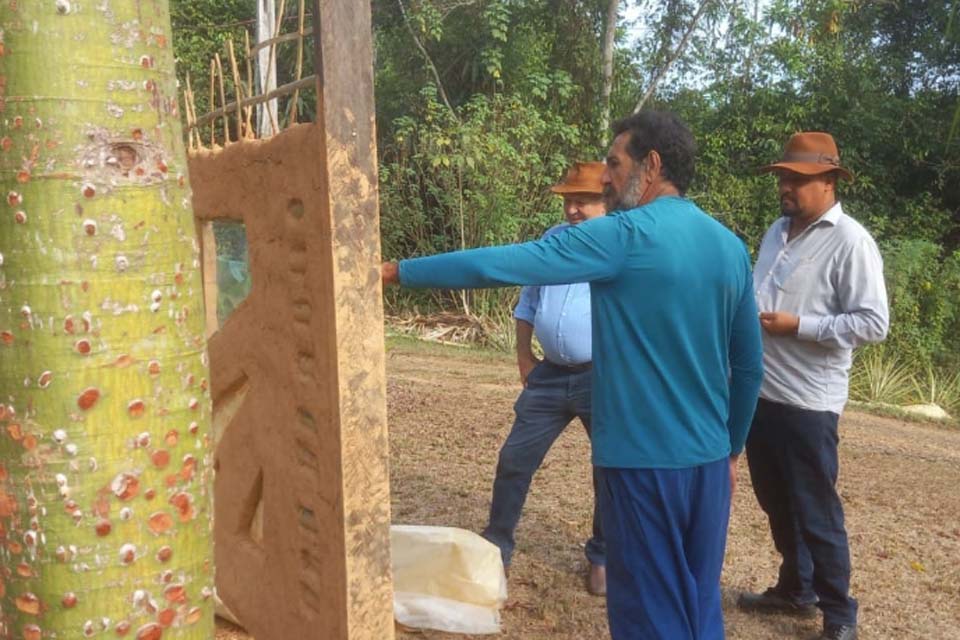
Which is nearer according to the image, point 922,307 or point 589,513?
point 589,513

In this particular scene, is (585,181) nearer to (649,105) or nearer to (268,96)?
(268,96)

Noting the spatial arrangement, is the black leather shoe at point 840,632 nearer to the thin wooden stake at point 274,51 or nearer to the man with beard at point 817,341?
the man with beard at point 817,341

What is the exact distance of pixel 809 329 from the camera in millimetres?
3688

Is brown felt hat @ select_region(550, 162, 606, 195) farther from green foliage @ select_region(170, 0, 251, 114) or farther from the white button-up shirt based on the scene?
green foliage @ select_region(170, 0, 251, 114)

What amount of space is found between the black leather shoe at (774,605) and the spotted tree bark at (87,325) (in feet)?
11.2

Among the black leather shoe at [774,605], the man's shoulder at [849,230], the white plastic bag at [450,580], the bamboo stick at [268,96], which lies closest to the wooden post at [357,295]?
the bamboo stick at [268,96]

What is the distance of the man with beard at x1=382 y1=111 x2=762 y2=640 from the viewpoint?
8.66 feet

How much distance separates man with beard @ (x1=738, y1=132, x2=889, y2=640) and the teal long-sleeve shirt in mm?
961

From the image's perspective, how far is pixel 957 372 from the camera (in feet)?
38.2

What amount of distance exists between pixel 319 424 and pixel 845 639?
7.97ft

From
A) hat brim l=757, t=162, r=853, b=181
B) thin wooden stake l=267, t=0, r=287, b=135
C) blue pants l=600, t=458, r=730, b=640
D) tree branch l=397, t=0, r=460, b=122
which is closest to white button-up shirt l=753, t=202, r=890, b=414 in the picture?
hat brim l=757, t=162, r=853, b=181

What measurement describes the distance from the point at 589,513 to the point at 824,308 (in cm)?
237

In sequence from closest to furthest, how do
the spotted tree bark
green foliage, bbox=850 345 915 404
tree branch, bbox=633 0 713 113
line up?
the spotted tree bark
green foliage, bbox=850 345 915 404
tree branch, bbox=633 0 713 113

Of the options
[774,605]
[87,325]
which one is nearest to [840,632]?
[774,605]
